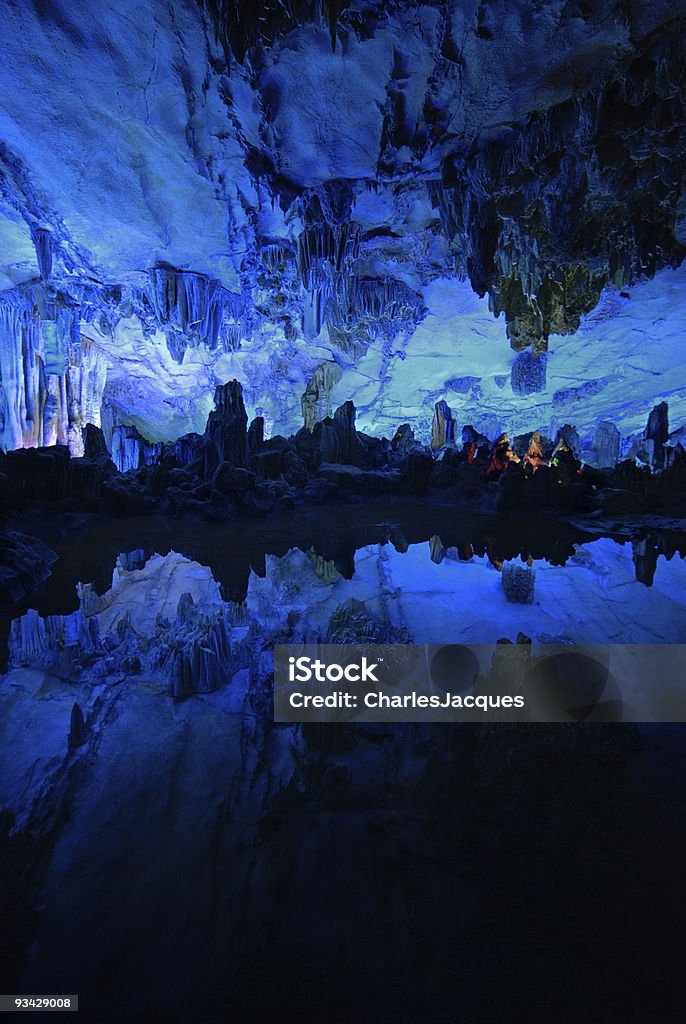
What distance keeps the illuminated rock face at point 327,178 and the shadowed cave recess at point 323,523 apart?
0.16 ft

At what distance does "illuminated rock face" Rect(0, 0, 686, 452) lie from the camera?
15.6 ft

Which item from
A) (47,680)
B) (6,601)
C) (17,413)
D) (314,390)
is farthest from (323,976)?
(314,390)

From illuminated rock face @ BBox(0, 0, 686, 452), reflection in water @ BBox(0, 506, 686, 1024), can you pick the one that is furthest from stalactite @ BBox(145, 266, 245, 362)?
reflection in water @ BBox(0, 506, 686, 1024)

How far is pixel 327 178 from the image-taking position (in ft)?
22.9

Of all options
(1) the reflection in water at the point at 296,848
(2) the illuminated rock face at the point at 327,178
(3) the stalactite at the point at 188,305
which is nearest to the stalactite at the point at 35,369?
(2) the illuminated rock face at the point at 327,178

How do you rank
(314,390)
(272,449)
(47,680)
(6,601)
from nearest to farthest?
(47,680) < (6,601) < (272,449) < (314,390)

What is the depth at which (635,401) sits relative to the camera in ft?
59.6

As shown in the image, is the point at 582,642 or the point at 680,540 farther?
the point at 680,540

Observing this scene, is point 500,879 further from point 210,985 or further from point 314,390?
point 314,390

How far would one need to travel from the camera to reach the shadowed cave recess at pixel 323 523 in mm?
1104

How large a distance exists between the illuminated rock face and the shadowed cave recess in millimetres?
50

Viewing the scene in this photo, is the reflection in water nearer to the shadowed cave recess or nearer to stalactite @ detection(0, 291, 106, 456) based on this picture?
A: the shadowed cave recess

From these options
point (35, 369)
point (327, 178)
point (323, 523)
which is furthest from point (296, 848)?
point (35, 369)

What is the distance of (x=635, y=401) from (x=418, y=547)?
1625 cm
